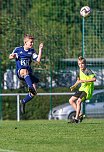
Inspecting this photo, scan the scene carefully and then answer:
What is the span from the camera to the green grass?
448 inches

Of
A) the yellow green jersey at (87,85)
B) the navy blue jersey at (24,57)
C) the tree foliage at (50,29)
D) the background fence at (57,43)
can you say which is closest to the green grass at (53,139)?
the yellow green jersey at (87,85)

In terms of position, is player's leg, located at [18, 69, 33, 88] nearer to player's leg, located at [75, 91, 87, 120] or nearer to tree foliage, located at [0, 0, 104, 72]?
player's leg, located at [75, 91, 87, 120]

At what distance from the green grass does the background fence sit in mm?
10337

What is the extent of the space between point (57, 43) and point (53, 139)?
13.8 m

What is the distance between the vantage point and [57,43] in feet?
86.6

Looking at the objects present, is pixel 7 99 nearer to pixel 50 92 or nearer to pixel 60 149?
pixel 50 92

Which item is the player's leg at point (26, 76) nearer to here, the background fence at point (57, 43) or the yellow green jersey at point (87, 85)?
the yellow green jersey at point (87, 85)

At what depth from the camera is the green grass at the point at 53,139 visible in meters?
11.4

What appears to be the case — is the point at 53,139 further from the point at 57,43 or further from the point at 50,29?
the point at 50,29

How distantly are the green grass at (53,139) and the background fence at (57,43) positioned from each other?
10.3 meters

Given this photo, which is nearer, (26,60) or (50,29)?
(26,60)

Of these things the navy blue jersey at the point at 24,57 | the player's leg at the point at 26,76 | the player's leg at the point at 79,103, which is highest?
the navy blue jersey at the point at 24,57

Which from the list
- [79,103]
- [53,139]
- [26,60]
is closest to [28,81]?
[26,60]

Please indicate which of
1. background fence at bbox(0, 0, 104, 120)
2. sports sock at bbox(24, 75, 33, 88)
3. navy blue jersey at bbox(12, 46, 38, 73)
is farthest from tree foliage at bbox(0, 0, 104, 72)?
sports sock at bbox(24, 75, 33, 88)
